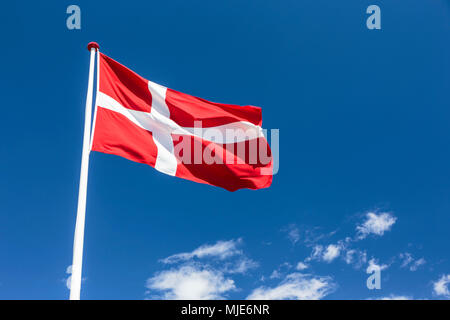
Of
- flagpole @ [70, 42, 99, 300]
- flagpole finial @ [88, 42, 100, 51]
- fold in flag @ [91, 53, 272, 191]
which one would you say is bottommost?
flagpole @ [70, 42, 99, 300]

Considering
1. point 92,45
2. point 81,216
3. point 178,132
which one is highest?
point 92,45

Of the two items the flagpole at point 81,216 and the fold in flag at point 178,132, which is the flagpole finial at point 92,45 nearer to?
the fold in flag at point 178,132

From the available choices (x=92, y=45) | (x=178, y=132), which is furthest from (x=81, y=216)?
(x=92, y=45)

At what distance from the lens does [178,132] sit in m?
12.1

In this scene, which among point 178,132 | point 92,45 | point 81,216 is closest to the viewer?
point 81,216

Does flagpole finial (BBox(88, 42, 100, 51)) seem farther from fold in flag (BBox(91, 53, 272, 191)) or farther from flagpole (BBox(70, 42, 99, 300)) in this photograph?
flagpole (BBox(70, 42, 99, 300))

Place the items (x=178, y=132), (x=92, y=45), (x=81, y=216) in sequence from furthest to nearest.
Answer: (x=178, y=132), (x=92, y=45), (x=81, y=216)

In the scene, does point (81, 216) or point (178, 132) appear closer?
point (81, 216)

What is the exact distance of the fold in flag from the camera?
416 inches

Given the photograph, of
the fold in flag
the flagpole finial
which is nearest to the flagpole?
the fold in flag

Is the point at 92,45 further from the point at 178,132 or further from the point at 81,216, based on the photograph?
the point at 81,216

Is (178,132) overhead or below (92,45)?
below
